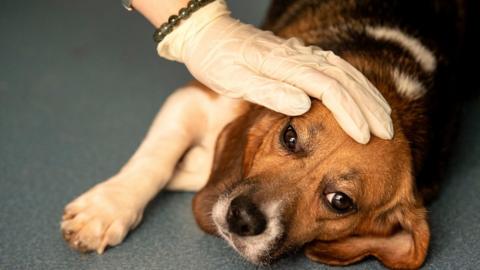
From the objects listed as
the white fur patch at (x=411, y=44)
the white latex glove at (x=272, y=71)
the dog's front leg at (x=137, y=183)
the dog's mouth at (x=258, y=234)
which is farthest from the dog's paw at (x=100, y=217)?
the white fur patch at (x=411, y=44)

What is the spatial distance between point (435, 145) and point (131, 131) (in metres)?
1.26

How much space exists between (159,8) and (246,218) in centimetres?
76

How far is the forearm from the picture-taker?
2.17 meters

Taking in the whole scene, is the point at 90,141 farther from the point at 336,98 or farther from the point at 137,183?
the point at 336,98

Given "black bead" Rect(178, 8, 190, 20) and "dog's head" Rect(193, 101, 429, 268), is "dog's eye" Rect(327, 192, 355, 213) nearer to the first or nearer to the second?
"dog's head" Rect(193, 101, 429, 268)

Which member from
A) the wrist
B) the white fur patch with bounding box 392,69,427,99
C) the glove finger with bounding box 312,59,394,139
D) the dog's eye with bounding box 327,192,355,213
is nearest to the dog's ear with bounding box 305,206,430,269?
the dog's eye with bounding box 327,192,355,213

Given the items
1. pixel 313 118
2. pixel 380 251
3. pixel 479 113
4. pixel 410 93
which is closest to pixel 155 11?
pixel 313 118

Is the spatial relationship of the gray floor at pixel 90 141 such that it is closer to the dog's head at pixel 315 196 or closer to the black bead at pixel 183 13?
the dog's head at pixel 315 196

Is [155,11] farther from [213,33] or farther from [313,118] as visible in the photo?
[313,118]

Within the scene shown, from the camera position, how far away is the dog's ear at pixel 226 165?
222cm

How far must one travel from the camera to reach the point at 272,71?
2023mm

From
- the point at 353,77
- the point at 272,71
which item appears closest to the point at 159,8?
the point at 272,71

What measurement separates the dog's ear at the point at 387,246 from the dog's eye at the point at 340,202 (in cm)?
17

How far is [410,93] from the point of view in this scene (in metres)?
2.38
